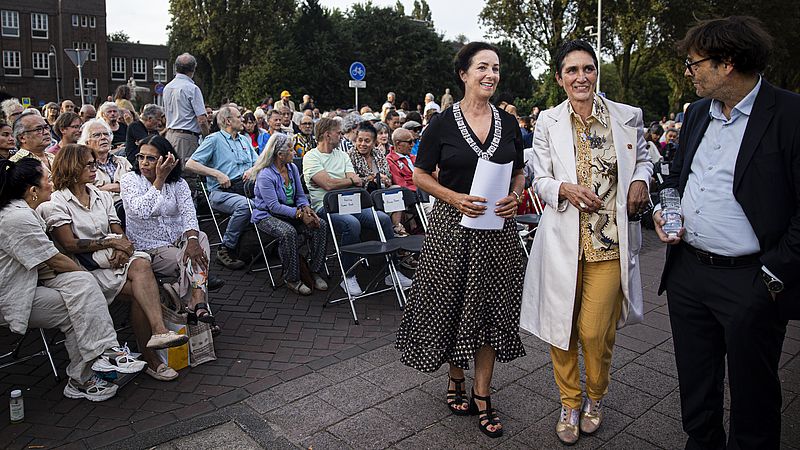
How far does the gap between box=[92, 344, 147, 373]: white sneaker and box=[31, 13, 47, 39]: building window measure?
230 feet

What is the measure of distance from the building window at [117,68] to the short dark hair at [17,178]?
70542 mm

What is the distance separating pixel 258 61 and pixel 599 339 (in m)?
39.7

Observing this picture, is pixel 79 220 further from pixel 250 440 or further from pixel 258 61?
pixel 258 61

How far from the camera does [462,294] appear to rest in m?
3.51

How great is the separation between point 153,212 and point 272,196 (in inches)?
63.2

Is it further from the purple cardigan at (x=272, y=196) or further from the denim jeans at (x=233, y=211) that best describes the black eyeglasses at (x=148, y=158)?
the denim jeans at (x=233, y=211)

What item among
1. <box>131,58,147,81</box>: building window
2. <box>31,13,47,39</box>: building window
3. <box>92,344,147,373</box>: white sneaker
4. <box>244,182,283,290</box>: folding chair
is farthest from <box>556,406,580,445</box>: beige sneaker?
<box>131,58,147,81</box>: building window

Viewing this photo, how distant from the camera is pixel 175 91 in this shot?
8.23m

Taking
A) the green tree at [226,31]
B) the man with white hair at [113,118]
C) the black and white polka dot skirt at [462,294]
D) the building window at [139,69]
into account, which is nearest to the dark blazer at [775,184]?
the black and white polka dot skirt at [462,294]

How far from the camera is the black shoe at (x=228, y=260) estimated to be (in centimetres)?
710

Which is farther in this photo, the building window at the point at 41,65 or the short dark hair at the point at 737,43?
the building window at the point at 41,65

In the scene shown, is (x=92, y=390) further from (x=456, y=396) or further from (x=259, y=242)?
(x=259, y=242)

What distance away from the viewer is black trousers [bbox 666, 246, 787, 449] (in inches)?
104

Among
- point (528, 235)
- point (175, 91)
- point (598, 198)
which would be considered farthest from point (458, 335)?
point (175, 91)
